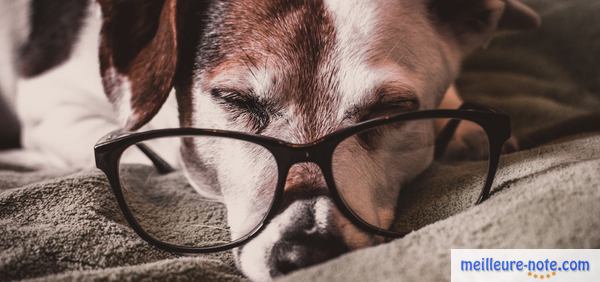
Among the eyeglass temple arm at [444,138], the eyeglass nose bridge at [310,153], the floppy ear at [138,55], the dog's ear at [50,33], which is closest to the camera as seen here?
the eyeglass nose bridge at [310,153]

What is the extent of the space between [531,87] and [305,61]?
728mm

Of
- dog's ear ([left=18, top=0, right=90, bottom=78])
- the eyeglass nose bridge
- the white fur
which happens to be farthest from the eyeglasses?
the white fur

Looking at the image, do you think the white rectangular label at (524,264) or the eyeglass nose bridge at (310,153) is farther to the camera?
the eyeglass nose bridge at (310,153)

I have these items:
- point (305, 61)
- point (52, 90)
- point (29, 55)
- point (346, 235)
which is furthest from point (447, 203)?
point (29, 55)

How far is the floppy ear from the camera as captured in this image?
2.72ft

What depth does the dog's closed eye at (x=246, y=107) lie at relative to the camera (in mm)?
785

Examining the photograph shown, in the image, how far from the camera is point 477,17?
103 cm

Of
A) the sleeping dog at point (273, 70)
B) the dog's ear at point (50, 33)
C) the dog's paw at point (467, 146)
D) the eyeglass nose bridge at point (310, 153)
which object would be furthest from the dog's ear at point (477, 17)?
the dog's ear at point (50, 33)

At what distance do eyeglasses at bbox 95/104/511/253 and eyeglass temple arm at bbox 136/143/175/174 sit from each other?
0.06ft

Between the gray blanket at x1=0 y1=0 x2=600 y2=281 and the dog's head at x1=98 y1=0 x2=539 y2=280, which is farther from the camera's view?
the dog's head at x1=98 y1=0 x2=539 y2=280

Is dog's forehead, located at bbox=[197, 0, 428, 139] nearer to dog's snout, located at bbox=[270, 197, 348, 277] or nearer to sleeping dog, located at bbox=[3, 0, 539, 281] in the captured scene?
sleeping dog, located at bbox=[3, 0, 539, 281]

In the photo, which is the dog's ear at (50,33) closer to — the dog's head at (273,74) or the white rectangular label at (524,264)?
the dog's head at (273,74)

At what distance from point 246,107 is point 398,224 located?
10.6 inches

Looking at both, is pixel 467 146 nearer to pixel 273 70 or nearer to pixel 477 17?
pixel 477 17
